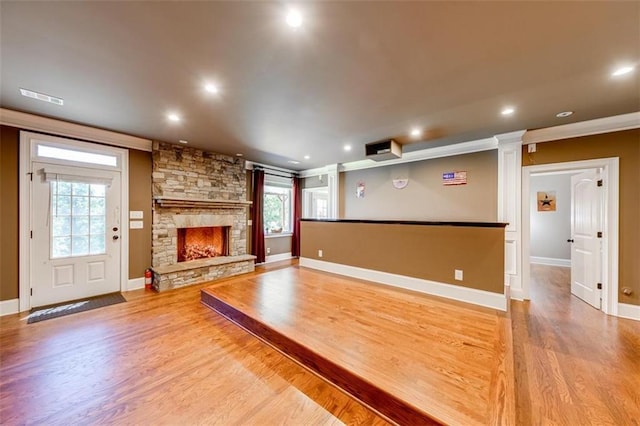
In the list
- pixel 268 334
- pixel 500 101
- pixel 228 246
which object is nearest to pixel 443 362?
pixel 268 334

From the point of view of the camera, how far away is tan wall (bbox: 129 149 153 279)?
413 cm

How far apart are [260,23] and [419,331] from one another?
2.91 metres

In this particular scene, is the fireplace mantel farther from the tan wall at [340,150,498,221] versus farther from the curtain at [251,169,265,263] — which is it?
the tan wall at [340,150,498,221]

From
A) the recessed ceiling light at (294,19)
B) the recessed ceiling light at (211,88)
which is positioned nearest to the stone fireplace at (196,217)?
the recessed ceiling light at (211,88)

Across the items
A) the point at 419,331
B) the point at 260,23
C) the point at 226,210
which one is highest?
the point at 260,23

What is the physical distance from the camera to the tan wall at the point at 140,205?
4129 millimetres

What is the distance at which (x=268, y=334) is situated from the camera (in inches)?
95.4

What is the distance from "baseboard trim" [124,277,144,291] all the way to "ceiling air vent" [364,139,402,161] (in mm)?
4674

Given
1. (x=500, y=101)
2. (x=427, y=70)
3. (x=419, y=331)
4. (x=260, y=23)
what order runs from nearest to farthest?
(x=260, y=23) → (x=427, y=70) → (x=419, y=331) → (x=500, y=101)

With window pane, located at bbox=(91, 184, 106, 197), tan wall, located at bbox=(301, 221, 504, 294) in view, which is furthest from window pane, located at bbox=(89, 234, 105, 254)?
tan wall, located at bbox=(301, 221, 504, 294)

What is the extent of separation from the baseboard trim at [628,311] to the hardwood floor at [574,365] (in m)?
0.13

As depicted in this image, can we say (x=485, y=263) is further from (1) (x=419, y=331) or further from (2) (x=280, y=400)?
(2) (x=280, y=400)

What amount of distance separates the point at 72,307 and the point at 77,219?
4.17ft

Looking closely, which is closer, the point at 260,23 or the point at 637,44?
the point at 260,23
